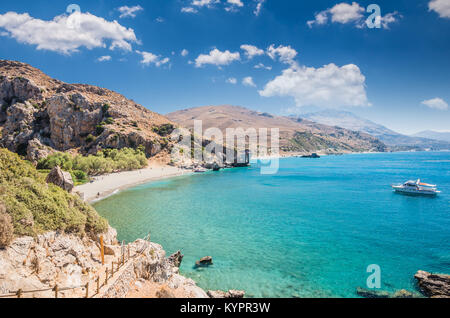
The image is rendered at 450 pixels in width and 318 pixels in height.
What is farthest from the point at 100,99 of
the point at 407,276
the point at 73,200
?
the point at 407,276

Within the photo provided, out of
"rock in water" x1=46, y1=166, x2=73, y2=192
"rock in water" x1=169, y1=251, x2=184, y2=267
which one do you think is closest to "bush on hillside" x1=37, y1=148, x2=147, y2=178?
"rock in water" x1=46, y1=166, x2=73, y2=192

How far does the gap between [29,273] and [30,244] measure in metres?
1.52

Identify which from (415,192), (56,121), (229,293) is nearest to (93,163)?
(56,121)

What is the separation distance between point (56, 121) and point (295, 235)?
312 feet

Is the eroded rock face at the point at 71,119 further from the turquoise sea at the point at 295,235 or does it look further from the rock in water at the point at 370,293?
the rock in water at the point at 370,293

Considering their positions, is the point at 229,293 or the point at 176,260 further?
the point at 176,260

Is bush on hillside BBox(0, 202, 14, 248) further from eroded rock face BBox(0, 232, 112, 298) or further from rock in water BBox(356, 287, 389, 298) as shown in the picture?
rock in water BBox(356, 287, 389, 298)

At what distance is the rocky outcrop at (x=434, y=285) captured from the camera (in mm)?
15140

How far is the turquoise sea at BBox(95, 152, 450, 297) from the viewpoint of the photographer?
17641 millimetres

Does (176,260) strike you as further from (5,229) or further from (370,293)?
(370,293)

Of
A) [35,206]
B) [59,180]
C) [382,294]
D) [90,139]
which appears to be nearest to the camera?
[35,206]

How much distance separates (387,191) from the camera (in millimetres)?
50125

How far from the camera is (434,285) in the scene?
15.7 meters
